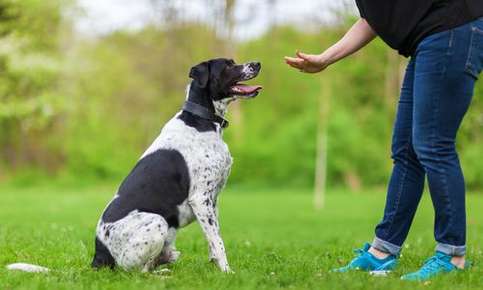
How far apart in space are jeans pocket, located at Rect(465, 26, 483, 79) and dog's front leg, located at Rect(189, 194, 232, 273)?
2010mm

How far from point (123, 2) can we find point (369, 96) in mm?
11773

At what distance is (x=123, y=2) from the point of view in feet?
96.7

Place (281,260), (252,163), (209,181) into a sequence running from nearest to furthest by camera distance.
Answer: (209,181) < (281,260) < (252,163)

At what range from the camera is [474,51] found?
168 inches

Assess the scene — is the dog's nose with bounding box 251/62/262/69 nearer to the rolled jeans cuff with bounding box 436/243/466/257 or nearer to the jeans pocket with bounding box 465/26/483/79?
the jeans pocket with bounding box 465/26/483/79

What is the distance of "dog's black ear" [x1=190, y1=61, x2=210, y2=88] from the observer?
5.45 m

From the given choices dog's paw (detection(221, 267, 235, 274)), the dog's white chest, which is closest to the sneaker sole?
dog's paw (detection(221, 267, 235, 274))

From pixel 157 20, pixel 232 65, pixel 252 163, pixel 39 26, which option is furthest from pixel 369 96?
pixel 232 65

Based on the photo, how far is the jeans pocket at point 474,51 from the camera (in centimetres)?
425

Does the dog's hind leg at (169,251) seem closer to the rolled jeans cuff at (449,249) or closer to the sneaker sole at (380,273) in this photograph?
the sneaker sole at (380,273)

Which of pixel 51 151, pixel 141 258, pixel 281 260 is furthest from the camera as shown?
pixel 51 151

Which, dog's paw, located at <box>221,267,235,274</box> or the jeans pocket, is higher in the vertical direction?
the jeans pocket

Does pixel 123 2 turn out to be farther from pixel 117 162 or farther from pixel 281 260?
pixel 281 260

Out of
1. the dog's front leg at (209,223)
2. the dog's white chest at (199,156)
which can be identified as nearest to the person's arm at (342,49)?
the dog's white chest at (199,156)
